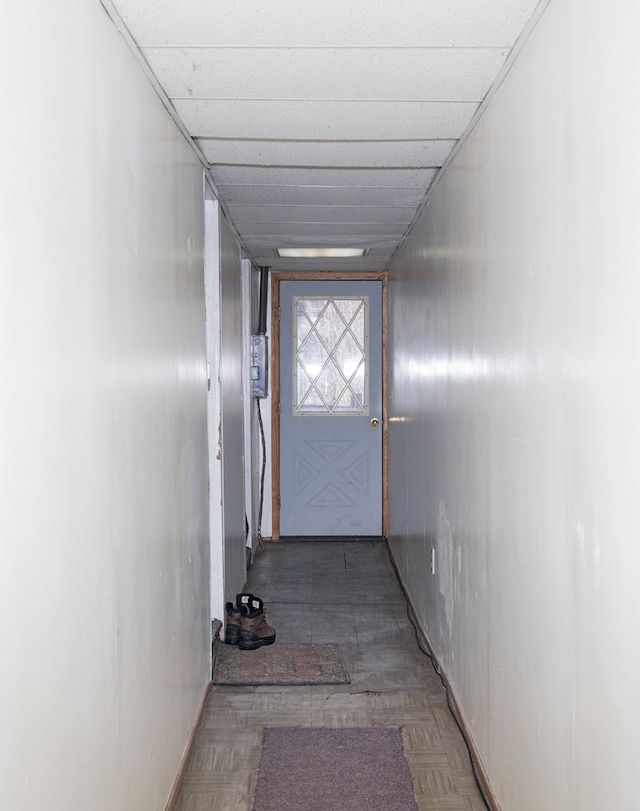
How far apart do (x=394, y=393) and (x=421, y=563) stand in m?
1.73

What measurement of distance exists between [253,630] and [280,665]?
11.3 inches

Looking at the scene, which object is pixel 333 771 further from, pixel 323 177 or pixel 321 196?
pixel 321 196

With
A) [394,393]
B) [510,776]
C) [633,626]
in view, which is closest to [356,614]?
[394,393]

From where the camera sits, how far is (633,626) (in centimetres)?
121

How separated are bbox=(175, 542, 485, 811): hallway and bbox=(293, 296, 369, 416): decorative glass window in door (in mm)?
1655

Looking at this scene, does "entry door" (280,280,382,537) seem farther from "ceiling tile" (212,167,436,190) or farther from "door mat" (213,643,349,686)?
"ceiling tile" (212,167,436,190)

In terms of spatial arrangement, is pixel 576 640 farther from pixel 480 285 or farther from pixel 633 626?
pixel 480 285

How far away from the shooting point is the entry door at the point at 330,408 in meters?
6.06

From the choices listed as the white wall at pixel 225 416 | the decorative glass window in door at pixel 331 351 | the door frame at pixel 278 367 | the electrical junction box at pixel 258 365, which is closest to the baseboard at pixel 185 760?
the white wall at pixel 225 416

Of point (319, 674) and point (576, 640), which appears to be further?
point (319, 674)

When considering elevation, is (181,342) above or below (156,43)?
below

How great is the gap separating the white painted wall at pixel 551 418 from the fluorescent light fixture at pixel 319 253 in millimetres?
2188

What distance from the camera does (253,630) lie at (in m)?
3.66

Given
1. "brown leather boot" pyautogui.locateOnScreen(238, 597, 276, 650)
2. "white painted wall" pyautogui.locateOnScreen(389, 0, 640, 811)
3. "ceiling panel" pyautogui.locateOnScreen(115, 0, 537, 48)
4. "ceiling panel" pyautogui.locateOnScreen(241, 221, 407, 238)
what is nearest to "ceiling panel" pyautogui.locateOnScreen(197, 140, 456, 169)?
"white painted wall" pyautogui.locateOnScreen(389, 0, 640, 811)
